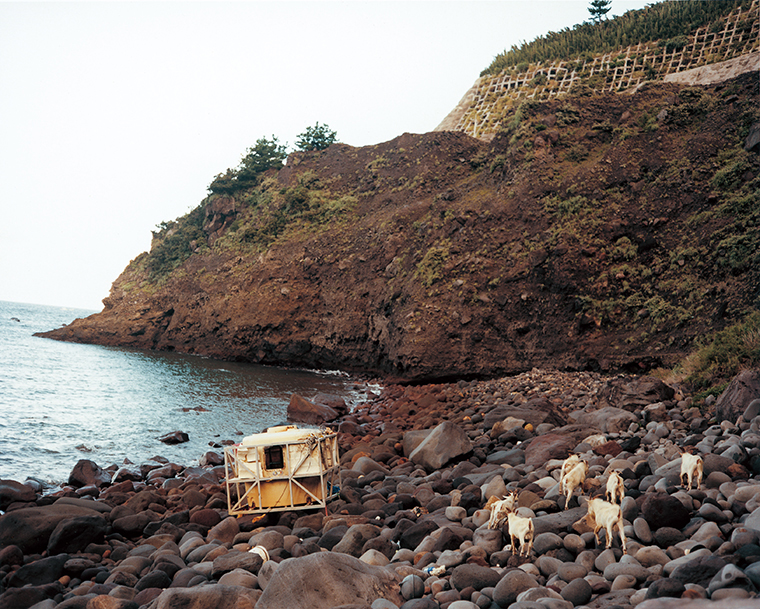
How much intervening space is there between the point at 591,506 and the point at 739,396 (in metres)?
6.10

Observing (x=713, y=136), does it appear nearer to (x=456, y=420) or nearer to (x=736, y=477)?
(x=456, y=420)

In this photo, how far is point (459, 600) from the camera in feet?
17.2

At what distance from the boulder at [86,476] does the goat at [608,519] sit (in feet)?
43.5

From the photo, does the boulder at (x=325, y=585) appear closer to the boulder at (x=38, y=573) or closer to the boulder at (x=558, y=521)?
the boulder at (x=558, y=521)

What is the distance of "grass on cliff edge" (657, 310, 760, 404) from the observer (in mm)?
12336

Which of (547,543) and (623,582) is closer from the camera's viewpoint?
(623,582)

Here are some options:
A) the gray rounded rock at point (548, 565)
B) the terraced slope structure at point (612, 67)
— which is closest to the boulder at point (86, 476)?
the gray rounded rock at point (548, 565)

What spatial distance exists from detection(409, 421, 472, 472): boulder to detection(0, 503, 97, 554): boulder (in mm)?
7601

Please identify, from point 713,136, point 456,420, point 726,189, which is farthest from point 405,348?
point 713,136

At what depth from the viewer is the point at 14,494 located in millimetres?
11844

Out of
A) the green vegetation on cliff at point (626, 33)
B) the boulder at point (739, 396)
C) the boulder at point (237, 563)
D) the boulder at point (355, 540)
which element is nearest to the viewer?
the boulder at point (237, 563)

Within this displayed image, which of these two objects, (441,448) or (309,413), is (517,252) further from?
(441,448)

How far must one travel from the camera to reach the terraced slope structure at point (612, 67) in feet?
115

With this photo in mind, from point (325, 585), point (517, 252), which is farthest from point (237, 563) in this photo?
point (517, 252)
